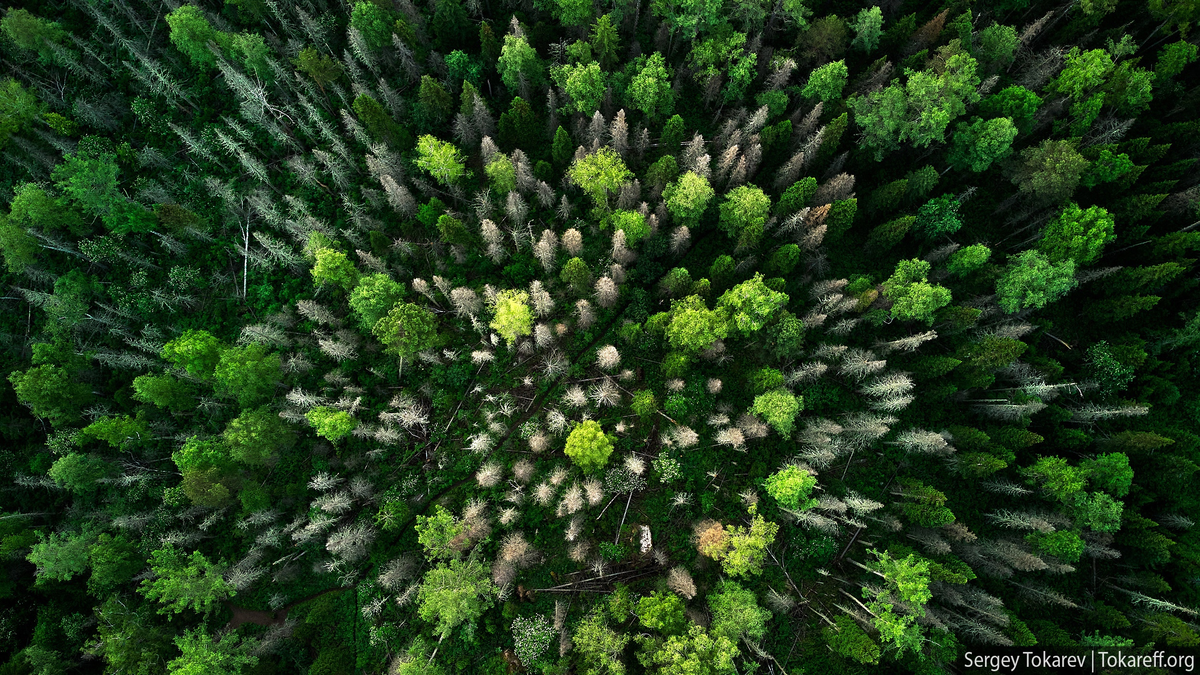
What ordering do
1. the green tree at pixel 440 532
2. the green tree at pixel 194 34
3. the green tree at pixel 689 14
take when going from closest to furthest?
the green tree at pixel 440 532, the green tree at pixel 689 14, the green tree at pixel 194 34

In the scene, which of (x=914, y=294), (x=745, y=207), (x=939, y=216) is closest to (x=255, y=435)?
(x=745, y=207)

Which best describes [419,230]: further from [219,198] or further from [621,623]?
[621,623]

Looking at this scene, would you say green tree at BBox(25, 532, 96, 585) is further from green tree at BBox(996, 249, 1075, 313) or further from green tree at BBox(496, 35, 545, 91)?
green tree at BBox(996, 249, 1075, 313)

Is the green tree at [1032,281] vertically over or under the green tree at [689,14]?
under

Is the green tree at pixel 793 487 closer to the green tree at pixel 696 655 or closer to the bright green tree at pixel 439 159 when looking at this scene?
the green tree at pixel 696 655

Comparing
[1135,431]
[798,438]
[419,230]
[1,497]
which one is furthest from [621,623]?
[1,497]

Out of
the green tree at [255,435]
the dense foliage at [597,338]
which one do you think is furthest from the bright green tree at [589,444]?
the green tree at [255,435]

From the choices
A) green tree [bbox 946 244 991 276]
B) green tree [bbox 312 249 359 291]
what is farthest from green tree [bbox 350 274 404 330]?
green tree [bbox 946 244 991 276]
